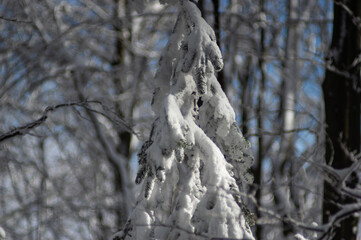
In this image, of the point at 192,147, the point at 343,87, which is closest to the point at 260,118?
the point at 343,87

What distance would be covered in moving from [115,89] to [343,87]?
269 inches

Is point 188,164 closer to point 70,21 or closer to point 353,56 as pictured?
point 353,56

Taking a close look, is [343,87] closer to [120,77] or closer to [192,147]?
[192,147]

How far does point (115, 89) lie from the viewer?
10.8m

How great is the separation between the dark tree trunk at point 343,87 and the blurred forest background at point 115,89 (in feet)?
0.10

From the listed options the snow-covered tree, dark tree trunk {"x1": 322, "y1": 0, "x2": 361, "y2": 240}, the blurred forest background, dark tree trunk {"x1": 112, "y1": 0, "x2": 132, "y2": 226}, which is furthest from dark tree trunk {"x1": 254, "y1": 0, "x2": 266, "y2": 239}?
the snow-covered tree

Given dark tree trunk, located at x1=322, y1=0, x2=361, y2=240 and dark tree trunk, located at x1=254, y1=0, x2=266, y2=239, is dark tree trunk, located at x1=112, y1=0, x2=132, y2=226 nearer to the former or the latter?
dark tree trunk, located at x1=254, y1=0, x2=266, y2=239

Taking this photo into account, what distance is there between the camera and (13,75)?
25.1 feet

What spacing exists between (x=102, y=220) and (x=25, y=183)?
13.3 feet

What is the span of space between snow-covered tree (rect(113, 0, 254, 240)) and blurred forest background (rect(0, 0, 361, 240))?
5.29 ft

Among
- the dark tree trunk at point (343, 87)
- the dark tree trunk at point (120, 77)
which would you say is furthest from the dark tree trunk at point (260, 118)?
the dark tree trunk at point (120, 77)

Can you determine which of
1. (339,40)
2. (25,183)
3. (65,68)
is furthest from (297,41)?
(25,183)

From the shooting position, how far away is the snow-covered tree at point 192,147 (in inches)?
153

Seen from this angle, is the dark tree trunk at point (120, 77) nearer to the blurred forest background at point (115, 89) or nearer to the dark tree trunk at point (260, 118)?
the blurred forest background at point (115, 89)
